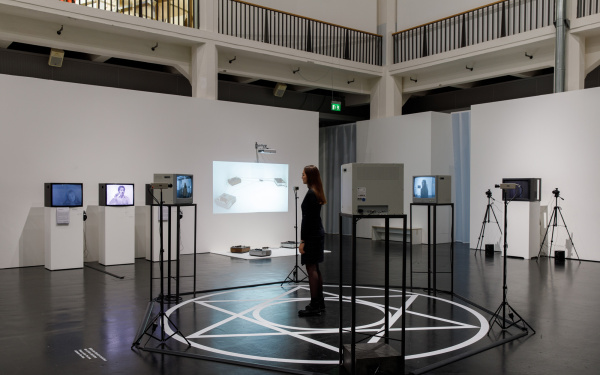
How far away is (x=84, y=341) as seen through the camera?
186 inches

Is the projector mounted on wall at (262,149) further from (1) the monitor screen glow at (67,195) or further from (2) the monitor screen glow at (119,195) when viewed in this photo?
(1) the monitor screen glow at (67,195)

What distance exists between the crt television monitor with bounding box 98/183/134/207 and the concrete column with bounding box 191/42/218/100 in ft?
10.5

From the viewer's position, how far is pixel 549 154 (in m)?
10.9

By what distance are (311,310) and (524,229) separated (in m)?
6.50

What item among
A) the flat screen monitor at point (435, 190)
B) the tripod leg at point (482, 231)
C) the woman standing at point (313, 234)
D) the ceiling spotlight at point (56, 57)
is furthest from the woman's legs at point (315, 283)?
the ceiling spotlight at point (56, 57)

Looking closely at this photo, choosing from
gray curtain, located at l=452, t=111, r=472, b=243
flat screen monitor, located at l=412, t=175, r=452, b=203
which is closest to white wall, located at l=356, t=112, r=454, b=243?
gray curtain, located at l=452, t=111, r=472, b=243

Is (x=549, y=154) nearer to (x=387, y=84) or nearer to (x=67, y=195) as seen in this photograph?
(x=387, y=84)

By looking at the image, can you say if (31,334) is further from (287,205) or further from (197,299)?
(287,205)

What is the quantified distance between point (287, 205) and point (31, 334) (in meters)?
8.19

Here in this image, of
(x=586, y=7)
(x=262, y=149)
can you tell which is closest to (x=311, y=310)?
(x=262, y=149)

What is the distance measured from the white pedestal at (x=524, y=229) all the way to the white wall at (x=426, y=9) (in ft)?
19.3

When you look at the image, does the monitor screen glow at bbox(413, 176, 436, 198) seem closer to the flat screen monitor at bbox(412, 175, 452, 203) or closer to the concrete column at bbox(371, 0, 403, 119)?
the flat screen monitor at bbox(412, 175, 452, 203)

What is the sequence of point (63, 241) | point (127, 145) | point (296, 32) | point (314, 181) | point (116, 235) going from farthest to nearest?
Answer: point (296, 32)
point (127, 145)
point (116, 235)
point (63, 241)
point (314, 181)

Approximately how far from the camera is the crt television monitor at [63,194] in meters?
8.88
